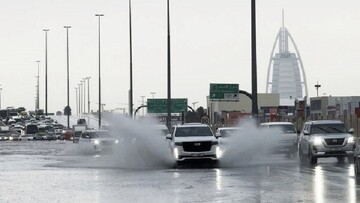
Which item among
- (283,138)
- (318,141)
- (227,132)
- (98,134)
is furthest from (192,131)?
(98,134)

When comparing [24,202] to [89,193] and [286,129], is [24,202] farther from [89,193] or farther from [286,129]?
[286,129]

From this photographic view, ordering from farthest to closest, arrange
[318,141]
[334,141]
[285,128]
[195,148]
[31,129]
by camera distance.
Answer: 1. [31,129]
2. [285,128]
3. [318,141]
4. [334,141]
5. [195,148]

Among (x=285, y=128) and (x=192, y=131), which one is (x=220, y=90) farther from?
(x=192, y=131)

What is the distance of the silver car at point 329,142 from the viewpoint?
37531mm

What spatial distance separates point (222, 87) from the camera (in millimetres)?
74500

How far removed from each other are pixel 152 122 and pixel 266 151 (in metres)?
9.73

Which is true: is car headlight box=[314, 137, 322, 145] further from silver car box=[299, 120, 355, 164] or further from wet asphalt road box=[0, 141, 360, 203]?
wet asphalt road box=[0, 141, 360, 203]

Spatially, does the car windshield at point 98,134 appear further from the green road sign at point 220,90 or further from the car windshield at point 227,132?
the green road sign at point 220,90

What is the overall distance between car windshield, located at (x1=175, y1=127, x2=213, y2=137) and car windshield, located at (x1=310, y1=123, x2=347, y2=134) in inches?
169

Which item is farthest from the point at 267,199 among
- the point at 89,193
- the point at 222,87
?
the point at 222,87

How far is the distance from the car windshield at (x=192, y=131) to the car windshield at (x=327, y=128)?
4302 mm

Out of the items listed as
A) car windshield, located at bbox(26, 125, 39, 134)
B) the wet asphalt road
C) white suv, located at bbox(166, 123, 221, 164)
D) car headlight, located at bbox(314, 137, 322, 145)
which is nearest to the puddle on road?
white suv, located at bbox(166, 123, 221, 164)

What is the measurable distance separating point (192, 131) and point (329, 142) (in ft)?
17.9

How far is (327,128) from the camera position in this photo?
38.9 m
